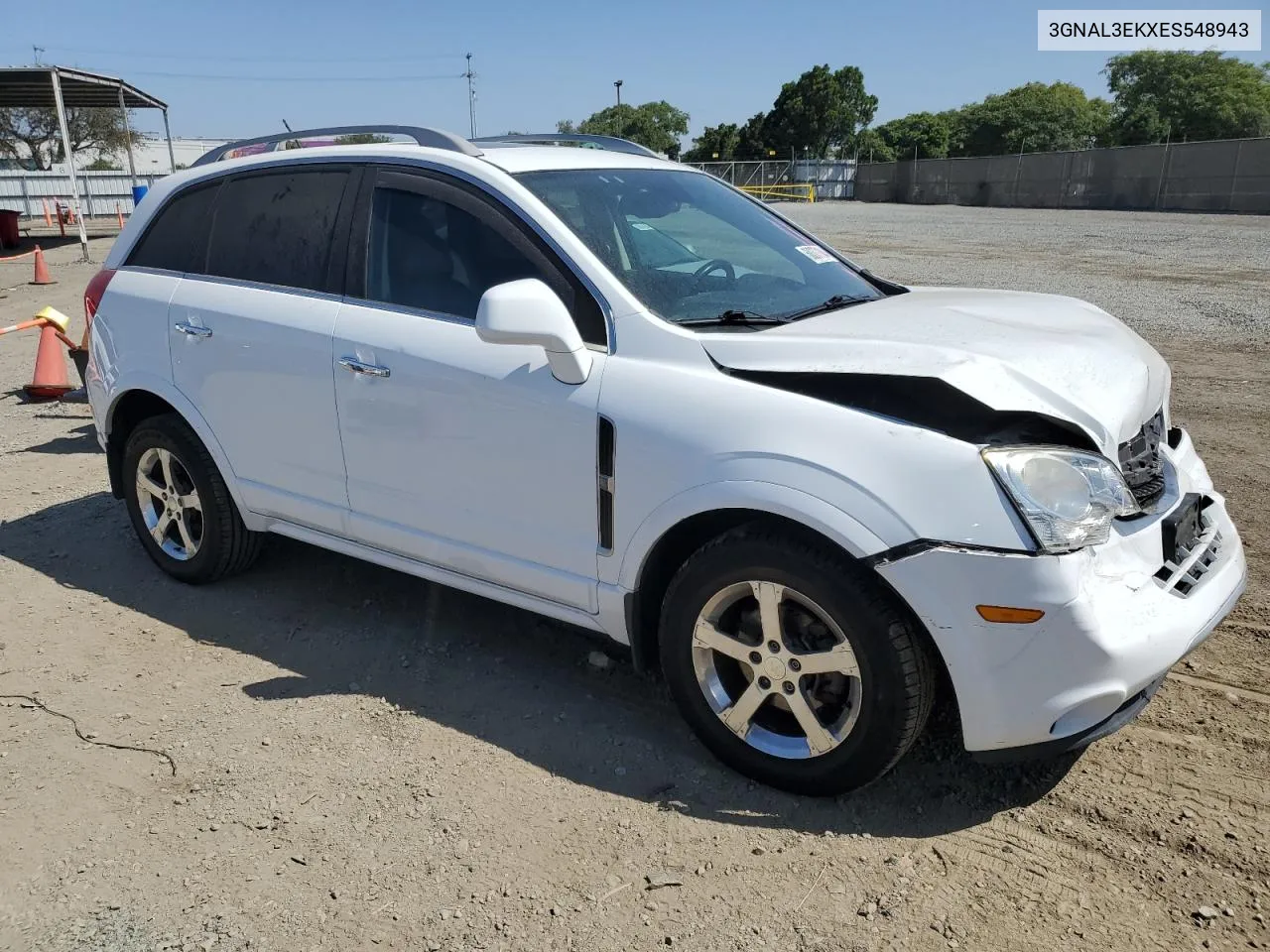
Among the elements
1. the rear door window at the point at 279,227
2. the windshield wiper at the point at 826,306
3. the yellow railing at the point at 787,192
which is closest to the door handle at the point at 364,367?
the rear door window at the point at 279,227

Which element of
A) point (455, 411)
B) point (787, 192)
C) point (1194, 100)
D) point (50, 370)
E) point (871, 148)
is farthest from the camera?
point (871, 148)

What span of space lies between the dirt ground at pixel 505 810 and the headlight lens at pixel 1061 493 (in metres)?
0.92

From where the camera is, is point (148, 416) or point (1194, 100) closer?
point (148, 416)

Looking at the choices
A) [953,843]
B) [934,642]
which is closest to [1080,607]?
[934,642]

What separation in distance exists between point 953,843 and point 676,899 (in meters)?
0.81

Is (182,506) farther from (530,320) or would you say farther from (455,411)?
(530,320)

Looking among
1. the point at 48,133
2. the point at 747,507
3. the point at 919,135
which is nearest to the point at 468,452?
the point at 747,507

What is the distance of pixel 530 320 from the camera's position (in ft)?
9.52

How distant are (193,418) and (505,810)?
7.85 ft

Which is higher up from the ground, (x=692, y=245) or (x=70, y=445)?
(x=692, y=245)

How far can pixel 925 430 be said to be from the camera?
8.40 feet

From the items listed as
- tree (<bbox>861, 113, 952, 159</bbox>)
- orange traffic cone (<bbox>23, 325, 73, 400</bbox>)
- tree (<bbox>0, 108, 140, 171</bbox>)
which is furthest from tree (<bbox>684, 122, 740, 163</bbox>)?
orange traffic cone (<bbox>23, 325, 73, 400</bbox>)

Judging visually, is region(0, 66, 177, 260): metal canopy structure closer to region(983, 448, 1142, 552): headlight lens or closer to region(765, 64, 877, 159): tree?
region(983, 448, 1142, 552): headlight lens

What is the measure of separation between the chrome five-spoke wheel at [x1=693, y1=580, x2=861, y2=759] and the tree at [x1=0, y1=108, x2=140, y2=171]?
69.1 metres
